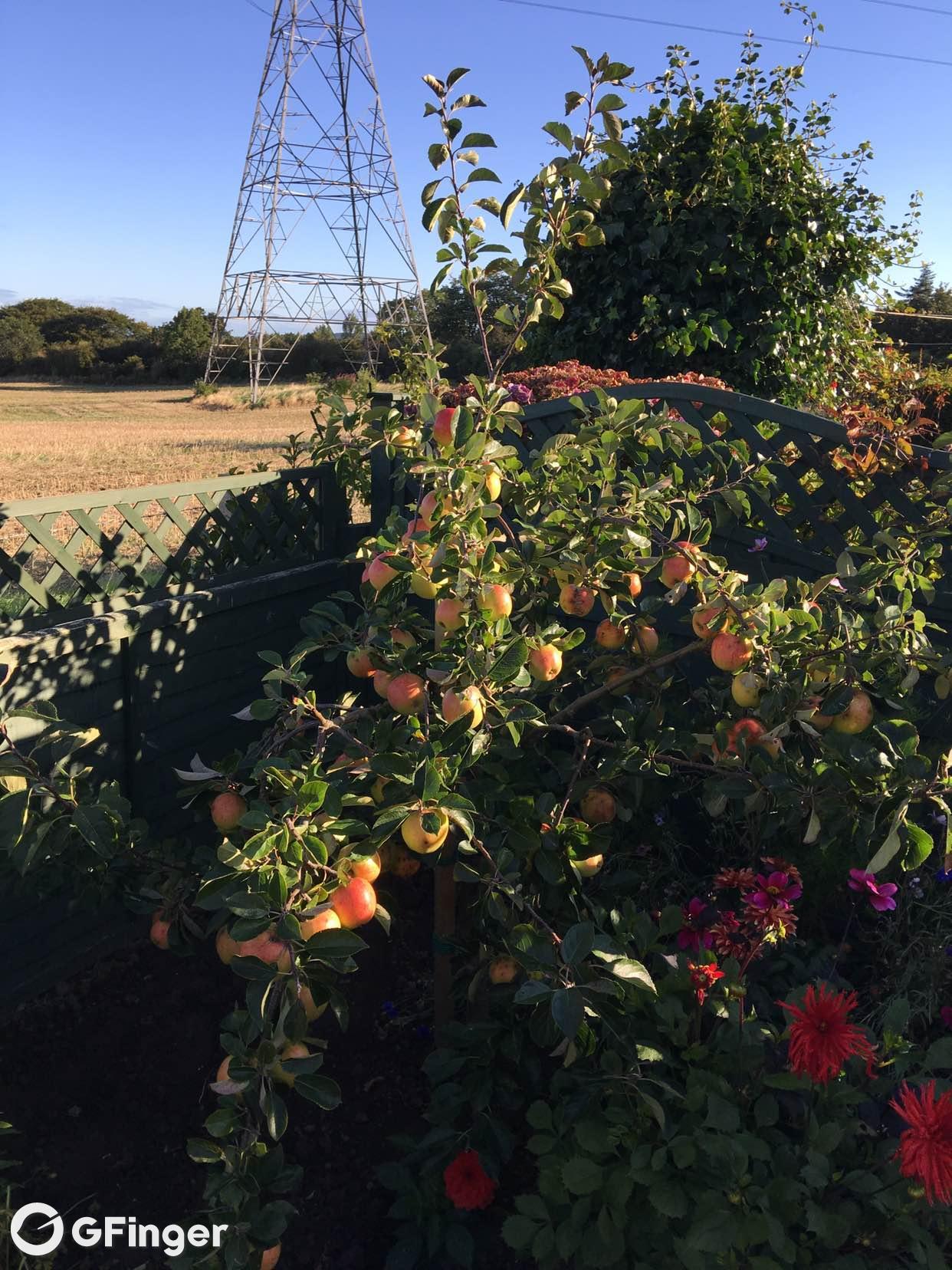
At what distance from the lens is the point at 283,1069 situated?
1.41m

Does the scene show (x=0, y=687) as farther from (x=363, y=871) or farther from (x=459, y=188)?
(x=459, y=188)

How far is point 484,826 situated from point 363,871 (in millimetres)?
407

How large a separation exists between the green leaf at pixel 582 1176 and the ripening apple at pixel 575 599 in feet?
3.44

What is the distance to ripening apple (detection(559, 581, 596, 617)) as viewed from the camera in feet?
6.73

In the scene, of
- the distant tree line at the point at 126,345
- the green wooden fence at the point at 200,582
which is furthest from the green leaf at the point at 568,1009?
the distant tree line at the point at 126,345

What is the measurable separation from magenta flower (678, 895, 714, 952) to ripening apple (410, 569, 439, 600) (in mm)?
904

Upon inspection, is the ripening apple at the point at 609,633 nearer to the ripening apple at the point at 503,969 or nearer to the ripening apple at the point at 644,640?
the ripening apple at the point at 644,640

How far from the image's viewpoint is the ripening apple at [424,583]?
190 cm

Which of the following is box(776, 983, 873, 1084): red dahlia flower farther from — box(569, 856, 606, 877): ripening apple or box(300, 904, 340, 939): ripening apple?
box(300, 904, 340, 939): ripening apple

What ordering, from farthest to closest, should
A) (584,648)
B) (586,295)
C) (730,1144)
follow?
(586,295) < (584,648) < (730,1144)

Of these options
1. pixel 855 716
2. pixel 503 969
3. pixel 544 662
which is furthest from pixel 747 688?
pixel 503 969

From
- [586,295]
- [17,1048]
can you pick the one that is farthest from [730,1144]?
[586,295]

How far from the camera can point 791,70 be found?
5887 mm

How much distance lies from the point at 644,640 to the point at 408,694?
28.2 inches
